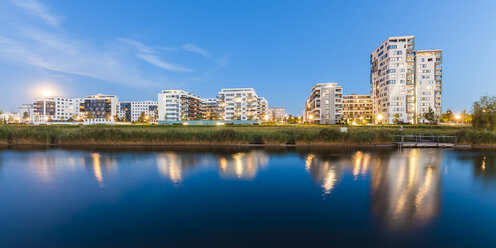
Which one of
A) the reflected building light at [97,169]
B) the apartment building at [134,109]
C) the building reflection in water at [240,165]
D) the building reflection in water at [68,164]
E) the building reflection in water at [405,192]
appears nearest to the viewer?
the building reflection in water at [405,192]

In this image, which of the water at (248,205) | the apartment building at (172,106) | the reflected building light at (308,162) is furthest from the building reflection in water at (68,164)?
the apartment building at (172,106)

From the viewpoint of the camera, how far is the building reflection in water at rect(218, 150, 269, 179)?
15047 millimetres

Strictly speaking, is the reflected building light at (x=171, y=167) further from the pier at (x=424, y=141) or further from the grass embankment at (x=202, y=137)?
the pier at (x=424, y=141)

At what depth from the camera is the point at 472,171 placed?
52.1 feet

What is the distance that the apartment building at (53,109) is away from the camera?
149 m

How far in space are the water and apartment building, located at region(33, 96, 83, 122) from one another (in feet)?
539

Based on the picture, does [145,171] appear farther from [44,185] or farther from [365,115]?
[365,115]

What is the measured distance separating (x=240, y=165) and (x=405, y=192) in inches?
402

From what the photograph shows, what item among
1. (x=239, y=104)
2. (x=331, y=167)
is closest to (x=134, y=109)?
(x=239, y=104)

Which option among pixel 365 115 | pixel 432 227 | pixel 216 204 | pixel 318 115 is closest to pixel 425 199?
pixel 432 227

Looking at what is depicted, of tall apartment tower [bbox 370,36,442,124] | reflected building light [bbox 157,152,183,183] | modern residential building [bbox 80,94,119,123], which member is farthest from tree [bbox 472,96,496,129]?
modern residential building [bbox 80,94,119,123]

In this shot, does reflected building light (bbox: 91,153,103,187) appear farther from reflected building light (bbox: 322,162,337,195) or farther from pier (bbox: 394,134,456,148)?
pier (bbox: 394,134,456,148)

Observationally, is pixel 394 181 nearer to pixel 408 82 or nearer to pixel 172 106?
pixel 408 82

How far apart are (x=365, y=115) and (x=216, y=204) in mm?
118871
